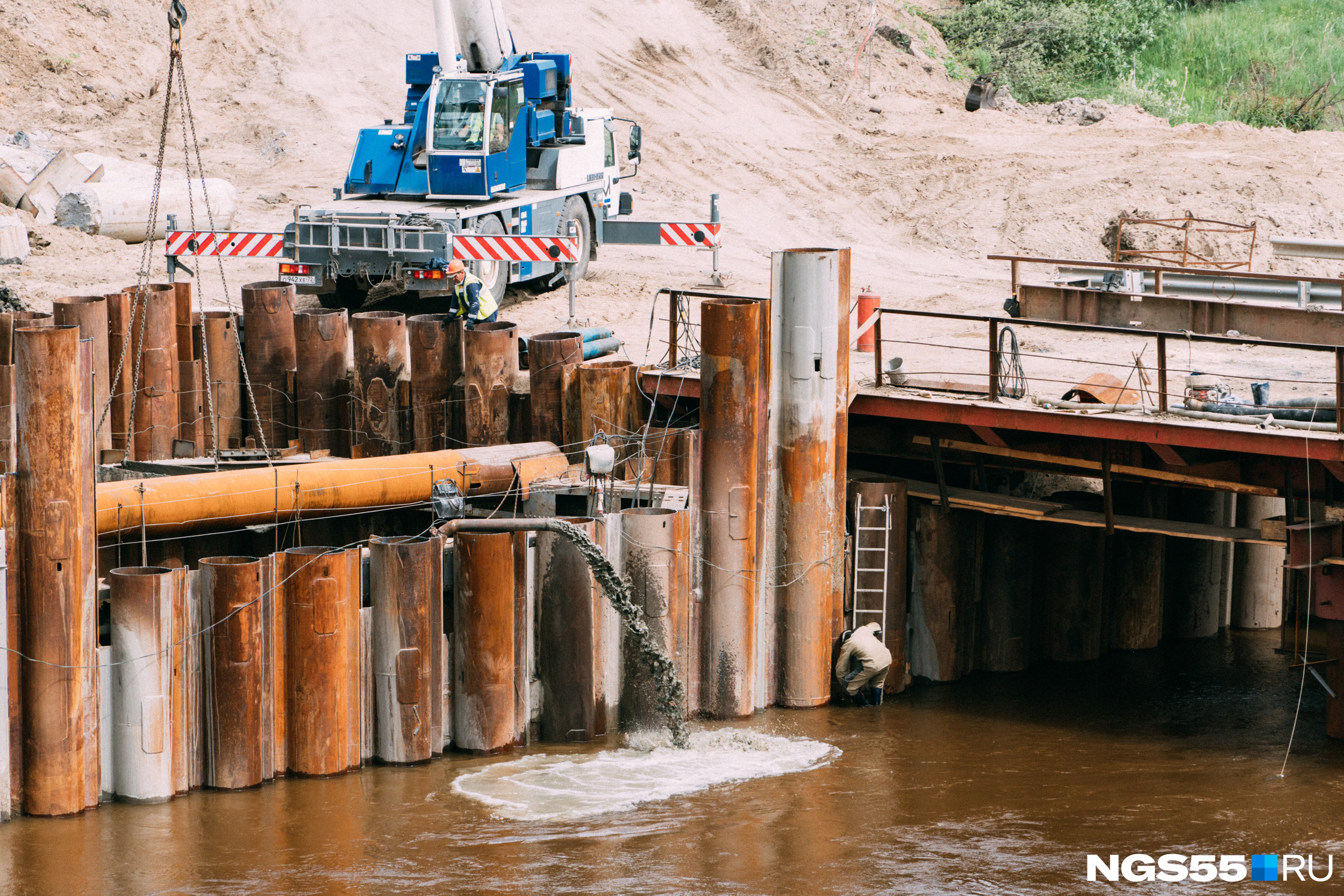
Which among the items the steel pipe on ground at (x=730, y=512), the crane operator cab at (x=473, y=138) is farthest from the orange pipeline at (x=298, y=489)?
the crane operator cab at (x=473, y=138)

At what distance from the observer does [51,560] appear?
1080 cm

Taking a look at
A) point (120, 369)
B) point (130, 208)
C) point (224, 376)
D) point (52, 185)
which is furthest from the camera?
point (52, 185)

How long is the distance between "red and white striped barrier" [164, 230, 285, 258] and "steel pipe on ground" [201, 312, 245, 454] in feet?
8.74

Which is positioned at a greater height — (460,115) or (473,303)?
(460,115)

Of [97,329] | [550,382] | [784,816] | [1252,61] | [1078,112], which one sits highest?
[1252,61]

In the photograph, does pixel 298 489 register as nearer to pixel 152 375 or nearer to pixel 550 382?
pixel 550 382

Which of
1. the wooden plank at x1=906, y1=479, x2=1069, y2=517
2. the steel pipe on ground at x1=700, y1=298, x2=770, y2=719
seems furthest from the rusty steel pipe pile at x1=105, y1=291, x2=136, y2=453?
the wooden plank at x1=906, y1=479, x2=1069, y2=517

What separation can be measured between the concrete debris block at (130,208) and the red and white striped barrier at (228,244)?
14.6ft

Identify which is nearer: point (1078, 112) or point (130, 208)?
point (130, 208)

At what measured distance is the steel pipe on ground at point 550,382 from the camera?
15000 millimetres

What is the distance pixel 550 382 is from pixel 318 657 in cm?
428

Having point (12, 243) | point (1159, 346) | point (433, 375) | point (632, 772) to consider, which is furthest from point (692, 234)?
point (632, 772)

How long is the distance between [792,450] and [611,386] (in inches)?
76.1

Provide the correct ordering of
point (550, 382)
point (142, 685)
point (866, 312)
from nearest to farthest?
point (142, 685) < point (550, 382) < point (866, 312)
